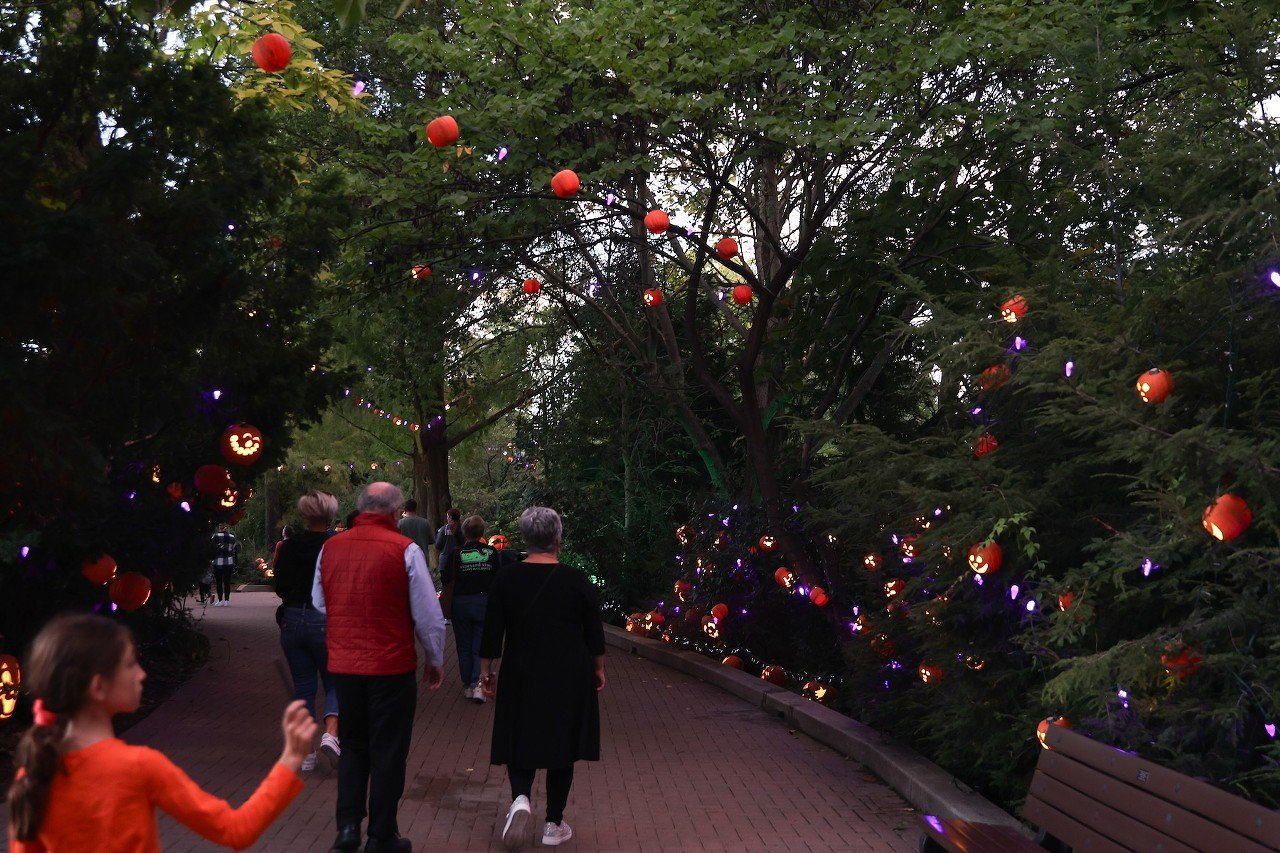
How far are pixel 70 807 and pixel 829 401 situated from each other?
12.8m

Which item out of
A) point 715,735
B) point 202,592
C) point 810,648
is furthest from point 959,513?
point 202,592

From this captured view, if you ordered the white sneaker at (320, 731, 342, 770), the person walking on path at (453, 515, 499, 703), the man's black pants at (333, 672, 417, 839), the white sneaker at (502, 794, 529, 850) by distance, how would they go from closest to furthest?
the man's black pants at (333, 672, 417, 839) < the white sneaker at (502, 794, 529, 850) < the white sneaker at (320, 731, 342, 770) < the person walking on path at (453, 515, 499, 703)

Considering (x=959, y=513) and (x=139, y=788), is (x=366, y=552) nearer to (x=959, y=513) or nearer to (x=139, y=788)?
(x=959, y=513)

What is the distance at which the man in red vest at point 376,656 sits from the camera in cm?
664

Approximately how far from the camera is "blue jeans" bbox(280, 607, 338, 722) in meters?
8.74

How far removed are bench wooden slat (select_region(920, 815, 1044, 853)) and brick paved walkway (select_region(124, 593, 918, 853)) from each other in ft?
3.63

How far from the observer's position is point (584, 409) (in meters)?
22.3

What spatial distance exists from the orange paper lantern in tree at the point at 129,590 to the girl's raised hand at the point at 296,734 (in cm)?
740

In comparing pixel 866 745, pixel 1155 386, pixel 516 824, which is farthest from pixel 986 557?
pixel 866 745

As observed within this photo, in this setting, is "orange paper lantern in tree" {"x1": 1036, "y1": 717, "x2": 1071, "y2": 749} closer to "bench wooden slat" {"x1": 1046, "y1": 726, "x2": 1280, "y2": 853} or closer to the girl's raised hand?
"bench wooden slat" {"x1": 1046, "y1": 726, "x2": 1280, "y2": 853}

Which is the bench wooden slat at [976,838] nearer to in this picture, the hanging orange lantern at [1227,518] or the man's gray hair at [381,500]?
the hanging orange lantern at [1227,518]

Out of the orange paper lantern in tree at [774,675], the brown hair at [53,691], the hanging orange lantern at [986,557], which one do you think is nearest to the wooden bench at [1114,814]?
the hanging orange lantern at [986,557]

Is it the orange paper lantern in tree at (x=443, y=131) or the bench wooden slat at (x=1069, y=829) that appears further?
the orange paper lantern in tree at (x=443, y=131)

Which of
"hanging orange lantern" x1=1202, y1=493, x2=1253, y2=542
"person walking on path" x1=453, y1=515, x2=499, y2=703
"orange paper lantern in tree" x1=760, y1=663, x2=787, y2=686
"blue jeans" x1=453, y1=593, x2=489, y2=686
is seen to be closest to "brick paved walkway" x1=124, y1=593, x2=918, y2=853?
"blue jeans" x1=453, y1=593, x2=489, y2=686
